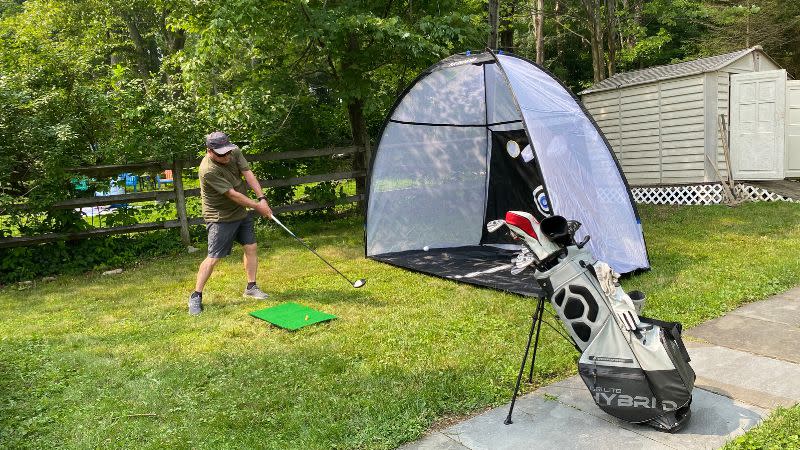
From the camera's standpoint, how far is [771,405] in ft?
→ 9.65

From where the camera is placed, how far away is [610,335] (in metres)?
2.70

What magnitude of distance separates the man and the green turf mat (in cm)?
66

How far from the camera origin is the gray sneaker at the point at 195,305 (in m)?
5.14

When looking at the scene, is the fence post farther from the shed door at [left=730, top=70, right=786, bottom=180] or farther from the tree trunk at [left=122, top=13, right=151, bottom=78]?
the tree trunk at [left=122, top=13, right=151, bottom=78]

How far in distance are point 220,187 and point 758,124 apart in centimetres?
874

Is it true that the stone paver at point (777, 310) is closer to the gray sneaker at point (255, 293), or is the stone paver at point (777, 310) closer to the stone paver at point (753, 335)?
the stone paver at point (753, 335)

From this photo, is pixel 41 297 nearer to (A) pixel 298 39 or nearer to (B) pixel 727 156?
(A) pixel 298 39

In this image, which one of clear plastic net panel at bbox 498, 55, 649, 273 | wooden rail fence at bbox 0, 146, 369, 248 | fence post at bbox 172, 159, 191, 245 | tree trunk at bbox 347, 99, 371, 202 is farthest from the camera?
tree trunk at bbox 347, 99, 371, 202

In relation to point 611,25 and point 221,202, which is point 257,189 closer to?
point 221,202

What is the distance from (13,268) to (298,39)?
14.9ft

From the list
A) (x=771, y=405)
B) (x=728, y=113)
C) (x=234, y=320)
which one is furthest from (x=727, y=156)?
(x=234, y=320)

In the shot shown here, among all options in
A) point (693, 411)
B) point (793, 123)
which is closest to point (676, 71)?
point (793, 123)

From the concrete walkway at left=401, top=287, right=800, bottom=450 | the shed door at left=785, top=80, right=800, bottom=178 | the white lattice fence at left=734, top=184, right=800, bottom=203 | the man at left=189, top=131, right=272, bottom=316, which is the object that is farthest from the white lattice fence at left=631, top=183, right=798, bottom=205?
the man at left=189, top=131, right=272, bottom=316

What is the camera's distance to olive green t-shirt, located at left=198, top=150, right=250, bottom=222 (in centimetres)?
514
